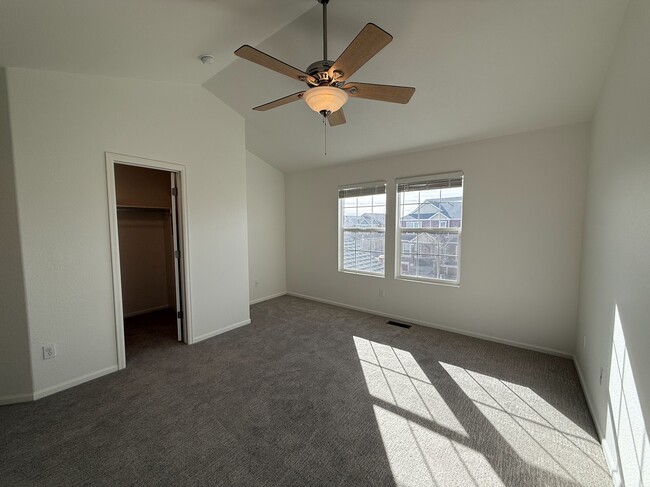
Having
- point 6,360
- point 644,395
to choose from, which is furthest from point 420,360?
point 6,360

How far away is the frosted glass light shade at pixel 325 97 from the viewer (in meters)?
1.71

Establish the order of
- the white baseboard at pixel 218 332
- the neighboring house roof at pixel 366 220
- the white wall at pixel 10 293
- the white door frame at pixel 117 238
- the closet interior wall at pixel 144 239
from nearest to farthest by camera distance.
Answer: the white wall at pixel 10 293
the white door frame at pixel 117 238
the white baseboard at pixel 218 332
the closet interior wall at pixel 144 239
the neighboring house roof at pixel 366 220

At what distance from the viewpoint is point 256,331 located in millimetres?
3660

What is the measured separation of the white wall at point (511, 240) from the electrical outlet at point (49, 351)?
3.71m

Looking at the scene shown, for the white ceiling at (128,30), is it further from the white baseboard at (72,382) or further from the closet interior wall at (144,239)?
the white baseboard at (72,382)

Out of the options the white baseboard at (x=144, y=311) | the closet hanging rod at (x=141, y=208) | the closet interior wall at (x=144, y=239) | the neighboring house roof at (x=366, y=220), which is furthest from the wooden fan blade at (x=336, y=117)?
the white baseboard at (x=144, y=311)

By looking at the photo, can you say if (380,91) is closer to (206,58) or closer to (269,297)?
(206,58)

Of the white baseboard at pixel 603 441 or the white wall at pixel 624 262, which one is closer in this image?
the white wall at pixel 624 262

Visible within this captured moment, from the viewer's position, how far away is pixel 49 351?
2.35 metres

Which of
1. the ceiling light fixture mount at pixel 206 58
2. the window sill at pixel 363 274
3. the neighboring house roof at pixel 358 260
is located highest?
the ceiling light fixture mount at pixel 206 58

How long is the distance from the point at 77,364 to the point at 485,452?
3.33 meters

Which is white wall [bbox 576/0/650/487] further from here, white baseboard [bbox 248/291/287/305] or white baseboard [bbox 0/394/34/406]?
white baseboard [bbox 248/291/287/305]

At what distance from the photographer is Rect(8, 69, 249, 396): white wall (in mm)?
2230

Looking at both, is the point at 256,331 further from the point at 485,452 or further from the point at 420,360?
the point at 485,452
